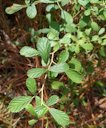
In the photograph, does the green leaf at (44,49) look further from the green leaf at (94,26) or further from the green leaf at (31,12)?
the green leaf at (94,26)

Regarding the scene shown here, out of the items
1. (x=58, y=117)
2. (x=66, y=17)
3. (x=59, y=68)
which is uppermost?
(x=66, y=17)

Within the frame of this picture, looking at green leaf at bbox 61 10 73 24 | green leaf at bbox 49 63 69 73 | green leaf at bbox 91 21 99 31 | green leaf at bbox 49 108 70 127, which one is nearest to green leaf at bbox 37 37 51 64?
green leaf at bbox 49 63 69 73

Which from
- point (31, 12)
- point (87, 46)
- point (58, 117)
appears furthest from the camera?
point (87, 46)

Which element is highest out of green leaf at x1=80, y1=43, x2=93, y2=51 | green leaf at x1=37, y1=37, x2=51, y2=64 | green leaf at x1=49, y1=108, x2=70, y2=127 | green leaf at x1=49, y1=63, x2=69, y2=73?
green leaf at x1=37, y1=37, x2=51, y2=64

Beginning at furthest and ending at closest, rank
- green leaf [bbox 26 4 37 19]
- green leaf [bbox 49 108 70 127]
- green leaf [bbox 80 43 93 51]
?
green leaf [bbox 80 43 93 51] < green leaf [bbox 26 4 37 19] < green leaf [bbox 49 108 70 127]

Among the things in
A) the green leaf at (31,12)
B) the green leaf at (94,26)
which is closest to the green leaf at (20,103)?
the green leaf at (31,12)

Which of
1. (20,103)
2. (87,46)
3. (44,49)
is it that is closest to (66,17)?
(87,46)

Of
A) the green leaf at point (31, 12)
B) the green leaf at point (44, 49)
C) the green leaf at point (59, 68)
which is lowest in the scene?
the green leaf at point (59, 68)

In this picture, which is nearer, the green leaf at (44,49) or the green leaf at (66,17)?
the green leaf at (44,49)

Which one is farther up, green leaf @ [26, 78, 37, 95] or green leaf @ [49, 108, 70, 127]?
green leaf @ [26, 78, 37, 95]

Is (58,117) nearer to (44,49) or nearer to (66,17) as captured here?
(44,49)

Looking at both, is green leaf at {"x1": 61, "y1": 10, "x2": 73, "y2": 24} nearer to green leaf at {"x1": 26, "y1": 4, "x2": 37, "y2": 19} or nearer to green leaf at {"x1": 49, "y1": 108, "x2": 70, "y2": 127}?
green leaf at {"x1": 26, "y1": 4, "x2": 37, "y2": 19}

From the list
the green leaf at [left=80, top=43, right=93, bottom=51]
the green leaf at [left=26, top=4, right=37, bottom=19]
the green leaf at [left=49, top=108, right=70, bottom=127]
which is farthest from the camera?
the green leaf at [left=80, top=43, right=93, bottom=51]

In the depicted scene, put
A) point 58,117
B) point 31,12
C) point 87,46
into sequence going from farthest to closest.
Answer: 1. point 87,46
2. point 31,12
3. point 58,117
